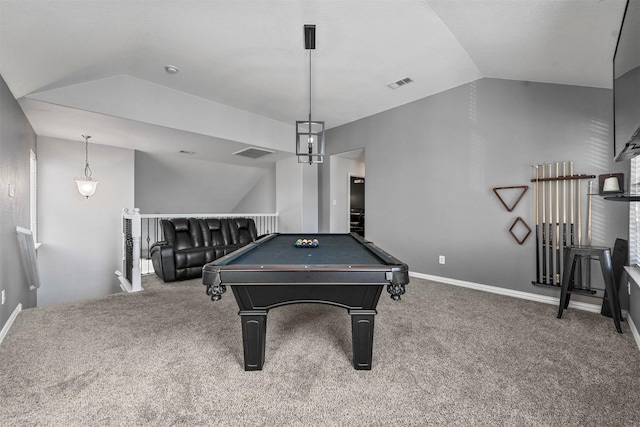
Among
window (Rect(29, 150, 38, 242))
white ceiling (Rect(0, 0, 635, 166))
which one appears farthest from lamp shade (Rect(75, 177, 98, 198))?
white ceiling (Rect(0, 0, 635, 166))

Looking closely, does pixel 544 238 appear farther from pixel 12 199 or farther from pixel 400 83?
pixel 12 199

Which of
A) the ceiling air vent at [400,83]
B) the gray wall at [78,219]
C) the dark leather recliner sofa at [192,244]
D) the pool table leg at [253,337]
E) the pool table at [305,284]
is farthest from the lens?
the gray wall at [78,219]

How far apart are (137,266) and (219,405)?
2856 millimetres

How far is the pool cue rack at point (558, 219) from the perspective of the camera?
286 centimetres

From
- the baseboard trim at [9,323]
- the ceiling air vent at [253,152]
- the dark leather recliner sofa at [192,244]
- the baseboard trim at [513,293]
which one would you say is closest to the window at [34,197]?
the dark leather recliner sofa at [192,244]

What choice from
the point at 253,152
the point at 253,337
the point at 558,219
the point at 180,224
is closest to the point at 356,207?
the point at 253,152

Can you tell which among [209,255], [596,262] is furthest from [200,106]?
[596,262]

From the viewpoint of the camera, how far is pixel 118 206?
4.95 meters

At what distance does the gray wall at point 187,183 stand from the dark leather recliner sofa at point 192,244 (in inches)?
78.3

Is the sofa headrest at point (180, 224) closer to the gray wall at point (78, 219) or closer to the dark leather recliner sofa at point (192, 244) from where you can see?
the dark leather recliner sofa at point (192, 244)

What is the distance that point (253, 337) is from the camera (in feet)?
5.68

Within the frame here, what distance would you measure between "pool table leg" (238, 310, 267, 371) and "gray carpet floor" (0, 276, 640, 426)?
70mm

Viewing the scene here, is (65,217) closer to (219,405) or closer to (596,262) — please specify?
(219,405)

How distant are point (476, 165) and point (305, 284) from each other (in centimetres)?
311
